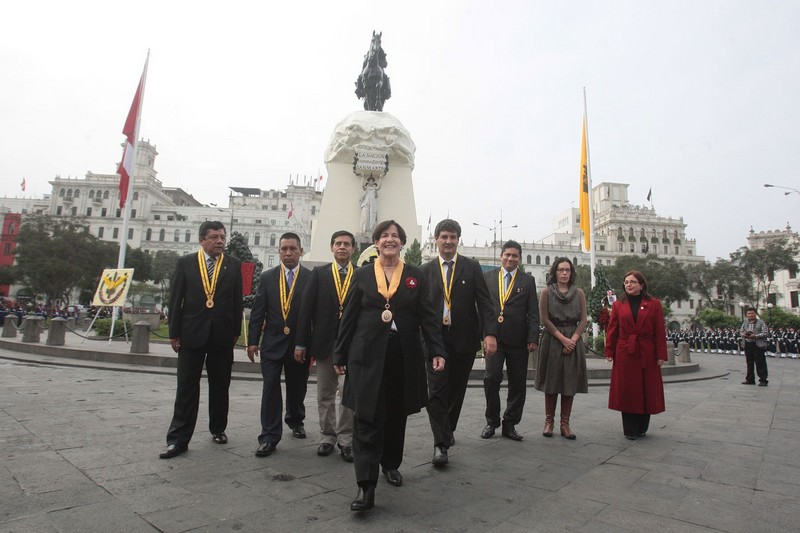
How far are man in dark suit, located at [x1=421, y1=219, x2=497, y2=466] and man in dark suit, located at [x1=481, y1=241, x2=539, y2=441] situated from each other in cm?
52

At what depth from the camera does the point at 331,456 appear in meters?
4.07

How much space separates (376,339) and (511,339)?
7.56 feet

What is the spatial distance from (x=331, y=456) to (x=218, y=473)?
95cm

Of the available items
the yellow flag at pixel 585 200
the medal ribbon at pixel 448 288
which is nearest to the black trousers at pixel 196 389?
the medal ribbon at pixel 448 288

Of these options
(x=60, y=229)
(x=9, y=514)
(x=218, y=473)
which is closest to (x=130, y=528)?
(x=9, y=514)

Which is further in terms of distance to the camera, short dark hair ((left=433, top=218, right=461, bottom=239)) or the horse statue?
the horse statue

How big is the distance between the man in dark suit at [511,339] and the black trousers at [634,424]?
3.72 feet

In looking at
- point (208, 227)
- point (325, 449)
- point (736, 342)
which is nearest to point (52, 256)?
point (208, 227)

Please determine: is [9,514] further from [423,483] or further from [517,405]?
[517,405]

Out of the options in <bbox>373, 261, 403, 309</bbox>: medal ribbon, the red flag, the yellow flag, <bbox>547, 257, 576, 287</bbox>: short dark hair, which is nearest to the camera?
<bbox>373, 261, 403, 309</bbox>: medal ribbon

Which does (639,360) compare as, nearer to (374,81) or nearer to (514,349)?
(514,349)

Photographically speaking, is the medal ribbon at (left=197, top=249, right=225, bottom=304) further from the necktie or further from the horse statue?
the horse statue

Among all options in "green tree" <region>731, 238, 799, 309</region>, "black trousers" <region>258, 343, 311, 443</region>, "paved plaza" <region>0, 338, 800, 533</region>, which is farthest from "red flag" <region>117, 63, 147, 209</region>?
"green tree" <region>731, 238, 799, 309</region>

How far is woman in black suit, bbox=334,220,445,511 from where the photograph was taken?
3.07m
